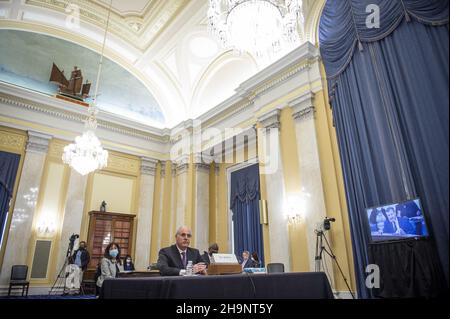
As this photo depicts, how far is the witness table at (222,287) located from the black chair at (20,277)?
6639mm

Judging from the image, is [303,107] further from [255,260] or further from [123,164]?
[123,164]

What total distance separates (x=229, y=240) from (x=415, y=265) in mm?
6361

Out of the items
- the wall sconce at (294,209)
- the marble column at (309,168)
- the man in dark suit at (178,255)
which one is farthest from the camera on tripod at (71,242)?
the marble column at (309,168)

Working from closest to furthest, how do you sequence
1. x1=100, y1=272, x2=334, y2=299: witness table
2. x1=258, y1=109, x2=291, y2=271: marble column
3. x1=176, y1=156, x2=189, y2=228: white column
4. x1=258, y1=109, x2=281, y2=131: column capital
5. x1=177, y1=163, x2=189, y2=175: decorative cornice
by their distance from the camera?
1. x1=100, y1=272, x2=334, y2=299: witness table
2. x1=258, y1=109, x2=291, y2=271: marble column
3. x1=258, y1=109, x2=281, y2=131: column capital
4. x1=176, y1=156, x2=189, y2=228: white column
5. x1=177, y1=163, x2=189, y2=175: decorative cornice

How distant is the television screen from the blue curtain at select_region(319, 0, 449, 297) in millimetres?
124

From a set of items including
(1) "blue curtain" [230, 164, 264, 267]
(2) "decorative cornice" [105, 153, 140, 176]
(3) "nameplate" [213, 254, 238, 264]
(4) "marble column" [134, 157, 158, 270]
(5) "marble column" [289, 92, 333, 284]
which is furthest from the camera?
(2) "decorative cornice" [105, 153, 140, 176]

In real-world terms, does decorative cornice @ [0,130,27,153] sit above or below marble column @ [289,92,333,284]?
Result: above

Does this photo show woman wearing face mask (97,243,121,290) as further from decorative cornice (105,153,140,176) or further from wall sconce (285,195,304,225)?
decorative cornice (105,153,140,176)

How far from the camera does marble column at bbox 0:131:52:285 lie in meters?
7.61

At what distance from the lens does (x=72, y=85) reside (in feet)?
31.4

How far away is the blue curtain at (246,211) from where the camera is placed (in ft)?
28.2

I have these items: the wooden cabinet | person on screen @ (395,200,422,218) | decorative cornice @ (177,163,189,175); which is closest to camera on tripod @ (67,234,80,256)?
the wooden cabinet

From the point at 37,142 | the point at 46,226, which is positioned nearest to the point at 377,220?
the point at 46,226

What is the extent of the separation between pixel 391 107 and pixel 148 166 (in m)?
8.31
